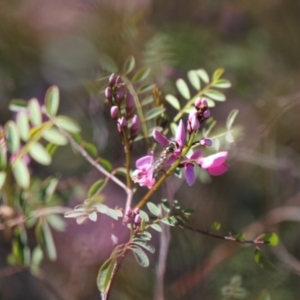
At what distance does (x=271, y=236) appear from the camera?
64cm

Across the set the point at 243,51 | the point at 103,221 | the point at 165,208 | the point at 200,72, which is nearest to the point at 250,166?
the point at 243,51

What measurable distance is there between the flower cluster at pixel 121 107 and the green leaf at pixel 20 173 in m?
0.13

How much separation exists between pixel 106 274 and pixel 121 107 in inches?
7.2

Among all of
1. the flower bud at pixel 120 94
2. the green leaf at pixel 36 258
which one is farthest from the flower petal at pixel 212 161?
the green leaf at pixel 36 258

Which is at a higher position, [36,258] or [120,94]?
[120,94]

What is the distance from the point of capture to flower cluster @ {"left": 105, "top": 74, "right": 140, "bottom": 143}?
0.57 metres

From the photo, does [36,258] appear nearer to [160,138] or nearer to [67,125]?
[67,125]

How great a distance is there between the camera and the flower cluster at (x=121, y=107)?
0.57 metres

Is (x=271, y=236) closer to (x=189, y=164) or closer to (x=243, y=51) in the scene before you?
(x=189, y=164)

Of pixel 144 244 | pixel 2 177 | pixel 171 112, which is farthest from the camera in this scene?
pixel 171 112

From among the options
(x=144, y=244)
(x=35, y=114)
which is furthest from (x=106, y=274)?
(x=35, y=114)

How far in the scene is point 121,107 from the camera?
0.61 m

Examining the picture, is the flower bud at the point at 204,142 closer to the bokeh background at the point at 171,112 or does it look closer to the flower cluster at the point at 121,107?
the flower cluster at the point at 121,107

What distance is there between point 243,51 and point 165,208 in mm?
924
